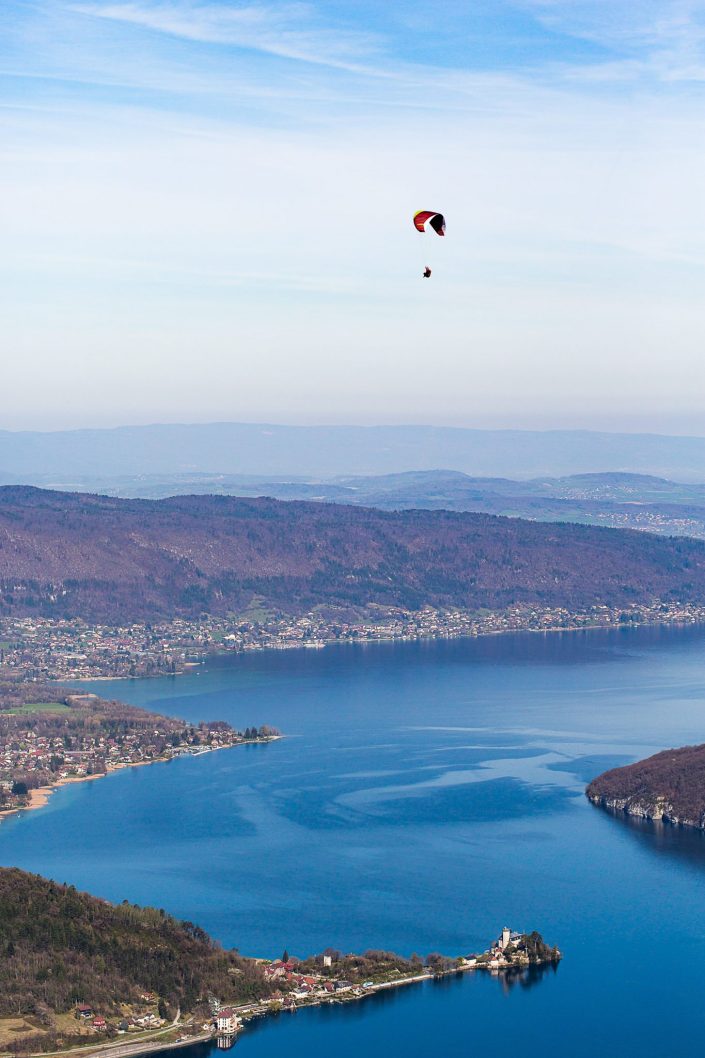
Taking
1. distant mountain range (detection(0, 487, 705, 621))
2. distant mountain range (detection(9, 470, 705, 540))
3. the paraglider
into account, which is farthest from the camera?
distant mountain range (detection(9, 470, 705, 540))

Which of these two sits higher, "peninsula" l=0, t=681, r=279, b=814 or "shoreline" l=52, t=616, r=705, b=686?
"shoreline" l=52, t=616, r=705, b=686

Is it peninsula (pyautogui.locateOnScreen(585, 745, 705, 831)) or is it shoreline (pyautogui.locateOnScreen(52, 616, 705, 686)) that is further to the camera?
shoreline (pyautogui.locateOnScreen(52, 616, 705, 686))

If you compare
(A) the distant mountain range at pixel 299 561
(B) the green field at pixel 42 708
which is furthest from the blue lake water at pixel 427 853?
(A) the distant mountain range at pixel 299 561

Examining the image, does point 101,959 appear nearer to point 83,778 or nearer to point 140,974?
point 140,974

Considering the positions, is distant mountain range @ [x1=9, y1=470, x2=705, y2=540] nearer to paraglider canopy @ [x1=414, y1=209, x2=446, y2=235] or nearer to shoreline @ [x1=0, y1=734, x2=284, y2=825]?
shoreline @ [x1=0, y1=734, x2=284, y2=825]

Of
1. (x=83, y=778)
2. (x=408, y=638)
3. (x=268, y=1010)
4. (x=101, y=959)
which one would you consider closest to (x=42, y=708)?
(x=83, y=778)

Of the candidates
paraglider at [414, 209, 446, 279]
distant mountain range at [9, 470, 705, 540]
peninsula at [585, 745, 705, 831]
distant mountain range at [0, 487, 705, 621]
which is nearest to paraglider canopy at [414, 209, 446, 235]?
paraglider at [414, 209, 446, 279]

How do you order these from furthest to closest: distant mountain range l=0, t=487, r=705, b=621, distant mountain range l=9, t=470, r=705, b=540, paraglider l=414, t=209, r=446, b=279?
distant mountain range l=9, t=470, r=705, b=540
distant mountain range l=0, t=487, r=705, b=621
paraglider l=414, t=209, r=446, b=279

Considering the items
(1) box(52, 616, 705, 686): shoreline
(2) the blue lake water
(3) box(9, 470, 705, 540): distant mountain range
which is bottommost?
(2) the blue lake water
